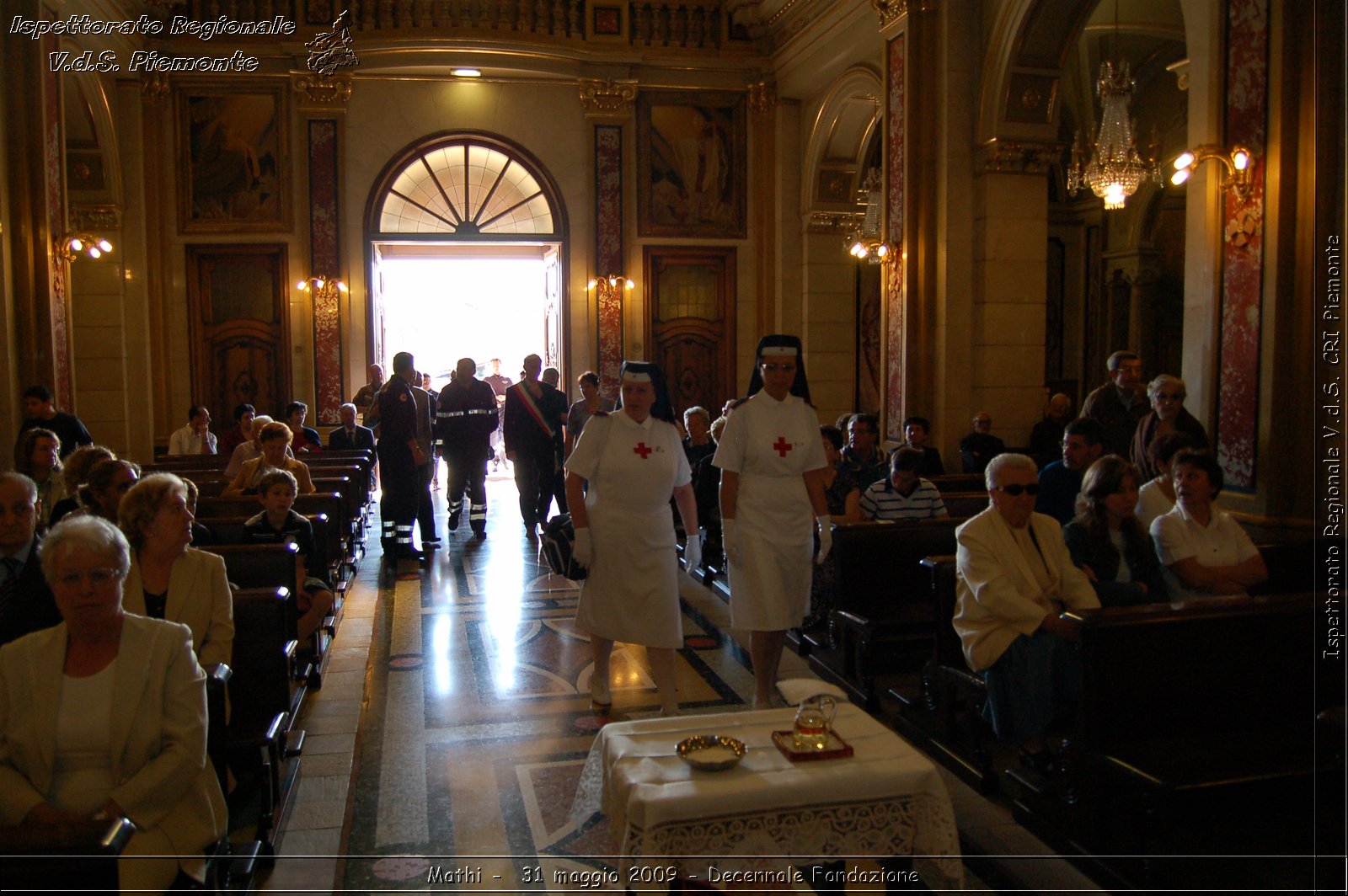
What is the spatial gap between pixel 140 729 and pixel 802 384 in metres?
3.19

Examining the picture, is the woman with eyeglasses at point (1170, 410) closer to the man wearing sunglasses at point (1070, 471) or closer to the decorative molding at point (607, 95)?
the man wearing sunglasses at point (1070, 471)

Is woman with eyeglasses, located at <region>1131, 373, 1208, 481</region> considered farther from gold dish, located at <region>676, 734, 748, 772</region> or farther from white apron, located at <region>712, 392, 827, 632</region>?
gold dish, located at <region>676, 734, 748, 772</region>

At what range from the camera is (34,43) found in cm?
909

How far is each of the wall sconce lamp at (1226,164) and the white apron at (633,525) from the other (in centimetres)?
373

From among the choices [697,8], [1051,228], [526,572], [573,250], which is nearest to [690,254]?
[573,250]

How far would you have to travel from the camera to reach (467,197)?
1476 centimetres

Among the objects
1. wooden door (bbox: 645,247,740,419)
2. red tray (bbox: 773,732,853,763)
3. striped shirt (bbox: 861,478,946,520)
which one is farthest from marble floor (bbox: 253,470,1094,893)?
wooden door (bbox: 645,247,740,419)

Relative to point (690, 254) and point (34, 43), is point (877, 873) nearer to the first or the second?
point (34, 43)

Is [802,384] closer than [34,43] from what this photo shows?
Yes

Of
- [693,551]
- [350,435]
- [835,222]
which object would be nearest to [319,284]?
[350,435]

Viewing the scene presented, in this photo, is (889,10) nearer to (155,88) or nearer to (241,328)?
(241,328)

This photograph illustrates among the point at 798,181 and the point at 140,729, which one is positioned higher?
the point at 798,181

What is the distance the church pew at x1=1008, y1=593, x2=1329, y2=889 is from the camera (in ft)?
10.6

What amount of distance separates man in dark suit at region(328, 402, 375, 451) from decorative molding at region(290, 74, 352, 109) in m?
5.66
